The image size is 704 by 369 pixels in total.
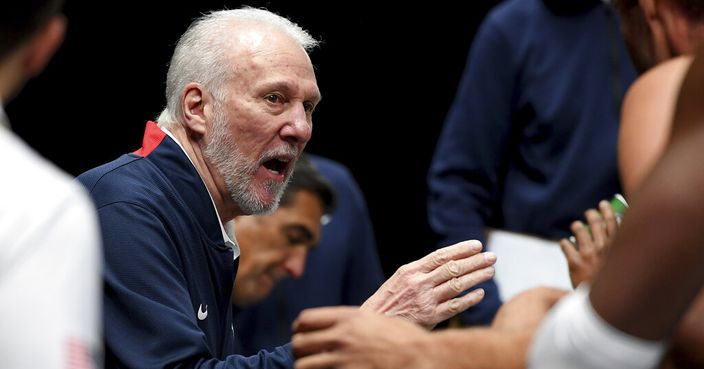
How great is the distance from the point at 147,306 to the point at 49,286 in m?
0.98

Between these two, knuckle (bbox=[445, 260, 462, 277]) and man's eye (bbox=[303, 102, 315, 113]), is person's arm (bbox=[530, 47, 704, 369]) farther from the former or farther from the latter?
man's eye (bbox=[303, 102, 315, 113])

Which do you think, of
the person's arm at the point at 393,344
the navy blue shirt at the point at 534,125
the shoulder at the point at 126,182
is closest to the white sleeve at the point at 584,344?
the person's arm at the point at 393,344

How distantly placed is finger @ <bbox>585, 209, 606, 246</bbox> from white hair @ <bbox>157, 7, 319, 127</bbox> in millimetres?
727

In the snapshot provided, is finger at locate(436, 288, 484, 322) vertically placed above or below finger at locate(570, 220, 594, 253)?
below

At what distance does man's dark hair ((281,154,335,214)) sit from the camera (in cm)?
398

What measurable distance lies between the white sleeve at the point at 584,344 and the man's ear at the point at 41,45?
24.6 inches

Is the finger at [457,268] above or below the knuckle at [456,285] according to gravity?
above

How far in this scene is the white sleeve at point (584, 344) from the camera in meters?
1.33

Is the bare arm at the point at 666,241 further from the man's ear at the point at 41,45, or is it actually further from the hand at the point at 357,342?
the man's ear at the point at 41,45

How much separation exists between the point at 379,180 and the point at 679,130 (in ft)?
11.2

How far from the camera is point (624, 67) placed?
3.47 metres

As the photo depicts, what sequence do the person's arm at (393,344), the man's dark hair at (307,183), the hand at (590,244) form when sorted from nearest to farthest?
the person's arm at (393,344)
the hand at (590,244)
the man's dark hair at (307,183)

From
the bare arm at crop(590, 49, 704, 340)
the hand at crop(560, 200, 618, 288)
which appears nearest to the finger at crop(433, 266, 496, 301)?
the hand at crop(560, 200, 618, 288)

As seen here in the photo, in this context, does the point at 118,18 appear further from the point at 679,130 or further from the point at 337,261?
the point at 679,130
